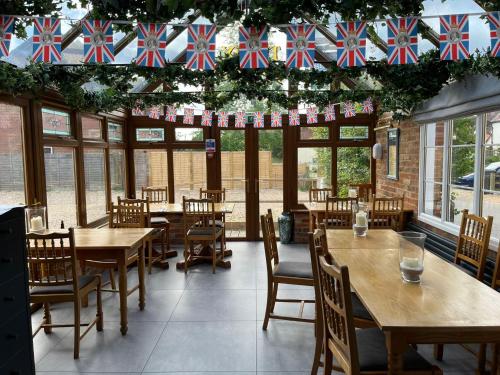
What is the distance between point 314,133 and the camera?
6.86 metres

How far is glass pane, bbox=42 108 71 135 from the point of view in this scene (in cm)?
433

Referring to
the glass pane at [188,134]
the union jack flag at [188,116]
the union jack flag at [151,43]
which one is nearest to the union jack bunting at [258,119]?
the union jack flag at [188,116]

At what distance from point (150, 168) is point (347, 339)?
5693 millimetres

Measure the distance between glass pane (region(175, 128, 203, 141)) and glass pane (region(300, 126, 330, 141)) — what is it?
1825 millimetres

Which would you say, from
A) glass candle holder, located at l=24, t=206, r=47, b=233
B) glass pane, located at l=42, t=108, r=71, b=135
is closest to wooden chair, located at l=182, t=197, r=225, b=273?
glass pane, located at l=42, t=108, r=71, b=135

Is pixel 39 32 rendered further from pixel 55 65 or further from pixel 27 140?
pixel 27 140

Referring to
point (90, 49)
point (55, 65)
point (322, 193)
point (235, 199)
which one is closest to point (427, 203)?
point (322, 193)

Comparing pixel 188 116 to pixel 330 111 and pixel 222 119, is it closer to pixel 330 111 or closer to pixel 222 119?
pixel 222 119

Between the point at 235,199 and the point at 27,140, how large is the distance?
12.0ft

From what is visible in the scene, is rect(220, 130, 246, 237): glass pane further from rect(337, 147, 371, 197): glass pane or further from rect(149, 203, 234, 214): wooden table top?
rect(337, 147, 371, 197): glass pane

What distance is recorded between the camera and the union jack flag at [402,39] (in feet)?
9.77

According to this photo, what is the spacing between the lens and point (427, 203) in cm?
508

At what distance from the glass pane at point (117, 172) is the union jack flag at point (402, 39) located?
4.61 m

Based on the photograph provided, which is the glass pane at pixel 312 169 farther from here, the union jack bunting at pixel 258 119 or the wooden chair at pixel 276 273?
the wooden chair at pixel 276 273
